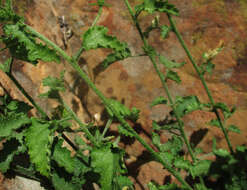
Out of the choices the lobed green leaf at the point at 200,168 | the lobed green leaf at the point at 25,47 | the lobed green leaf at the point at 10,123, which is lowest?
the lobed green leaf at the point at 200,168

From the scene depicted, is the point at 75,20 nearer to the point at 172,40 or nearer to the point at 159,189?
the point at 172,40

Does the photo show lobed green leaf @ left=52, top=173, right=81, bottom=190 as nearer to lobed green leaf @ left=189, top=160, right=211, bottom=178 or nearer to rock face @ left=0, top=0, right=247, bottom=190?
rock face @ left=0, top=0, right=247, bottom=190

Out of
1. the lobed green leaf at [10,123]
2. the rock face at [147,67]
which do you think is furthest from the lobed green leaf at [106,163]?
the rock face at [147,67]

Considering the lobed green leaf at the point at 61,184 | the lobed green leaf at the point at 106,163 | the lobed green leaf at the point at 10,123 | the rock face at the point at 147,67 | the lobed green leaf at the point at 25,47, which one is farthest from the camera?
the rock face at the point at 147,67

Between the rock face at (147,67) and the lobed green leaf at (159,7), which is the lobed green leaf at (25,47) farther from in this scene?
the rock face at (147,67)

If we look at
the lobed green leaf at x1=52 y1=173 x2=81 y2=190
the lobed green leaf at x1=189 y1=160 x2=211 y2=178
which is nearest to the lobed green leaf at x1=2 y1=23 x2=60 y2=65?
the lobed green leaf at x1=52 y1=173 x2=81 y2=190

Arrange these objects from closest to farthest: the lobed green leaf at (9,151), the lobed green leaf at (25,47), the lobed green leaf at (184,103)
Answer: the lobed green leaf at (25,47)
the lobed green leaf at (9,151)
the lobed green leaf at (184,103)

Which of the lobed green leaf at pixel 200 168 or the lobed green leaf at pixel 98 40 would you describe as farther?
the lobed green leaf at pixel 200 168

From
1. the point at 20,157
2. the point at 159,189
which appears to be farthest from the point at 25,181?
the point at 159,189

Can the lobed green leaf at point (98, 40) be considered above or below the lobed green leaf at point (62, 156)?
above
